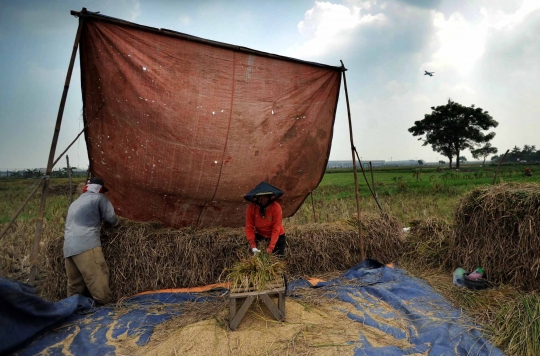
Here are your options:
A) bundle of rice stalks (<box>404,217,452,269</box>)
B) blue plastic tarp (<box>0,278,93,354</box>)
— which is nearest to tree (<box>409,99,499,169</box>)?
bundle of rice stalks (<box>404,217,452,269</box>)

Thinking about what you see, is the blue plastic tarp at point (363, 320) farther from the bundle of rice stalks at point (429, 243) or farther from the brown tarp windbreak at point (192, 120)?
the brown tarp windbreak at point (192, 120)

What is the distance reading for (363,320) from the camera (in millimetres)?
3723

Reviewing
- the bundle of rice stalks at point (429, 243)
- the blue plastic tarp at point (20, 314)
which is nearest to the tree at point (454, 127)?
the bundle of rice stalks at point (429, 243)

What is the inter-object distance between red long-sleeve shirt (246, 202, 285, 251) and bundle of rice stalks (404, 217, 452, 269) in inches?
128

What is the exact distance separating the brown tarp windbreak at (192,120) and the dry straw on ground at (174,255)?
59cm

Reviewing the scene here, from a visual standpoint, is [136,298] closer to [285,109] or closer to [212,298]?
[212,298]

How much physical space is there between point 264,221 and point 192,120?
1.92 meters

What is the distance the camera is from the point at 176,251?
504 cm

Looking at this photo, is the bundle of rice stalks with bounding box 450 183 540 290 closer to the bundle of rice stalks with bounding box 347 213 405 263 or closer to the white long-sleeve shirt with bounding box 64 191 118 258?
the bundle of rice stalks with bounding box 347 213 405 263

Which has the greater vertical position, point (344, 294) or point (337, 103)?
point (337, 103)

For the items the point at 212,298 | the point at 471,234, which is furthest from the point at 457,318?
the point at 212,298

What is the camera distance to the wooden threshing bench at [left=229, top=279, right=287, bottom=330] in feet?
10.8

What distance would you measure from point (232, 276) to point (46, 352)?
201cm

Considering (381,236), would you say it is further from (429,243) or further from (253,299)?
(253,299)
